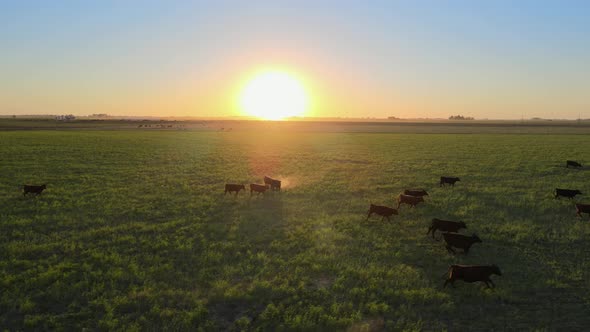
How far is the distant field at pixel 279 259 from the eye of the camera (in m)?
9.57

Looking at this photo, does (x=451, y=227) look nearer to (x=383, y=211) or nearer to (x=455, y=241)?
(x=455, y=241)

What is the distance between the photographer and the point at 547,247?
1443 centimetres

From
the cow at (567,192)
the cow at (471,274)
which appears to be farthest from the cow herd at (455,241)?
the cow at (567,192)

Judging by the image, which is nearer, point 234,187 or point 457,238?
point 457,238

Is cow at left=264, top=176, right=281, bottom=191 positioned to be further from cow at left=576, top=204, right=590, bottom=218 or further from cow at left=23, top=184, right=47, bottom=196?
cow at left=576, top=204, right=590, bottom=218

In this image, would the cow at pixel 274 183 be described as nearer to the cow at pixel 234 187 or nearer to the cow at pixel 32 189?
the cow at pixel 234 187

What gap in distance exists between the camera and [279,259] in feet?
42.4

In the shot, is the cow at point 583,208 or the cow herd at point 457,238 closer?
the cow herd at point 457,238

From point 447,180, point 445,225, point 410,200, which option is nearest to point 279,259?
point 445,225

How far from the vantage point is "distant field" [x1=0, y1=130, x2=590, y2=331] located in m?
9.57

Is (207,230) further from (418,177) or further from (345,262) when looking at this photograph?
(418,177)

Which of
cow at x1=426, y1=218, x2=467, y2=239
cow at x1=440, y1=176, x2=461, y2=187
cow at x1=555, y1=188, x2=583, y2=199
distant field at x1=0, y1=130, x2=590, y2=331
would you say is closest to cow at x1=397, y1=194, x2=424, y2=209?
distant field at x1=0, y1=130, x2=590, y2=331

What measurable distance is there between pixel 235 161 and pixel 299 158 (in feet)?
23.1

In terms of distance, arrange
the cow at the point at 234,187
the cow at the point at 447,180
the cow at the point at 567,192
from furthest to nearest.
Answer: the cow at the point at 447,180 < the cow at the point at 234,187 < the cow at the point at 567,192
